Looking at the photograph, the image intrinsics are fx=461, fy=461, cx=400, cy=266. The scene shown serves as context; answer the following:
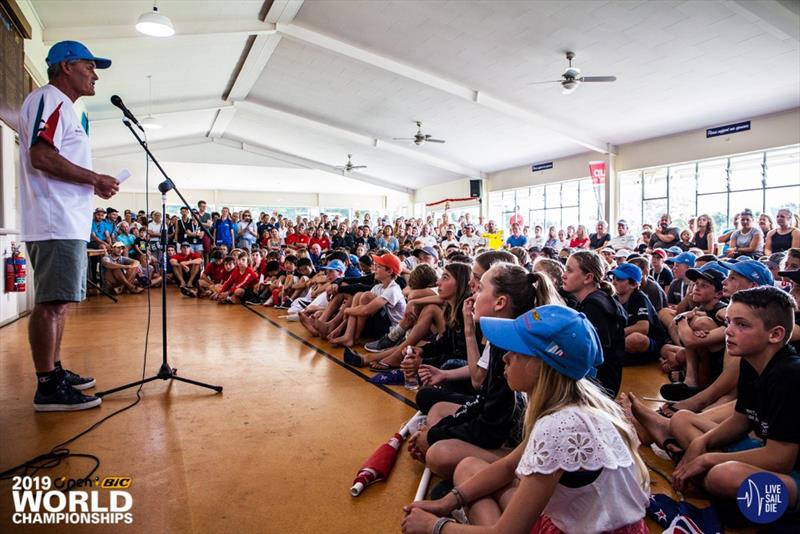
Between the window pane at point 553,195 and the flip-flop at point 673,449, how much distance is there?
546 inches

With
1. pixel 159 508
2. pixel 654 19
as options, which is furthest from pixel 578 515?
pixel 654 19

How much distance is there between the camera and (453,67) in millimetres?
9797

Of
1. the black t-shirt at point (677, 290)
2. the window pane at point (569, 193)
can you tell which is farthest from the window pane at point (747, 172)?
the black t-shirt at point (677, 290)

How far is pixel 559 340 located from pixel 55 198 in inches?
105

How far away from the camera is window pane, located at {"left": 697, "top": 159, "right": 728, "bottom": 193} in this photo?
1081cm

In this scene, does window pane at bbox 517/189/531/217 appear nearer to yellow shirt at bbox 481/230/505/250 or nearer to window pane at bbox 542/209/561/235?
window pane at bbox 542/209/561/235

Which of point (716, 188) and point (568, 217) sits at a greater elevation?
point (716, 188)

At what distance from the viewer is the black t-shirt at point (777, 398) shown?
1598mm

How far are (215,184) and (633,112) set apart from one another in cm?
1821

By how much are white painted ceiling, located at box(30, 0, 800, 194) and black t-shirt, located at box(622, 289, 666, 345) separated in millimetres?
4593

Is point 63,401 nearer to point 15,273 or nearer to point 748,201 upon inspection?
point 15,273

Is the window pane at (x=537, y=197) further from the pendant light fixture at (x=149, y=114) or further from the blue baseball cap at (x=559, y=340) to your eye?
the blue baseball cap at (x=559, y=340)

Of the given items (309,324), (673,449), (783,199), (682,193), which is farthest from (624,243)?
(673,449)

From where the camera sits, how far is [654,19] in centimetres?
694
